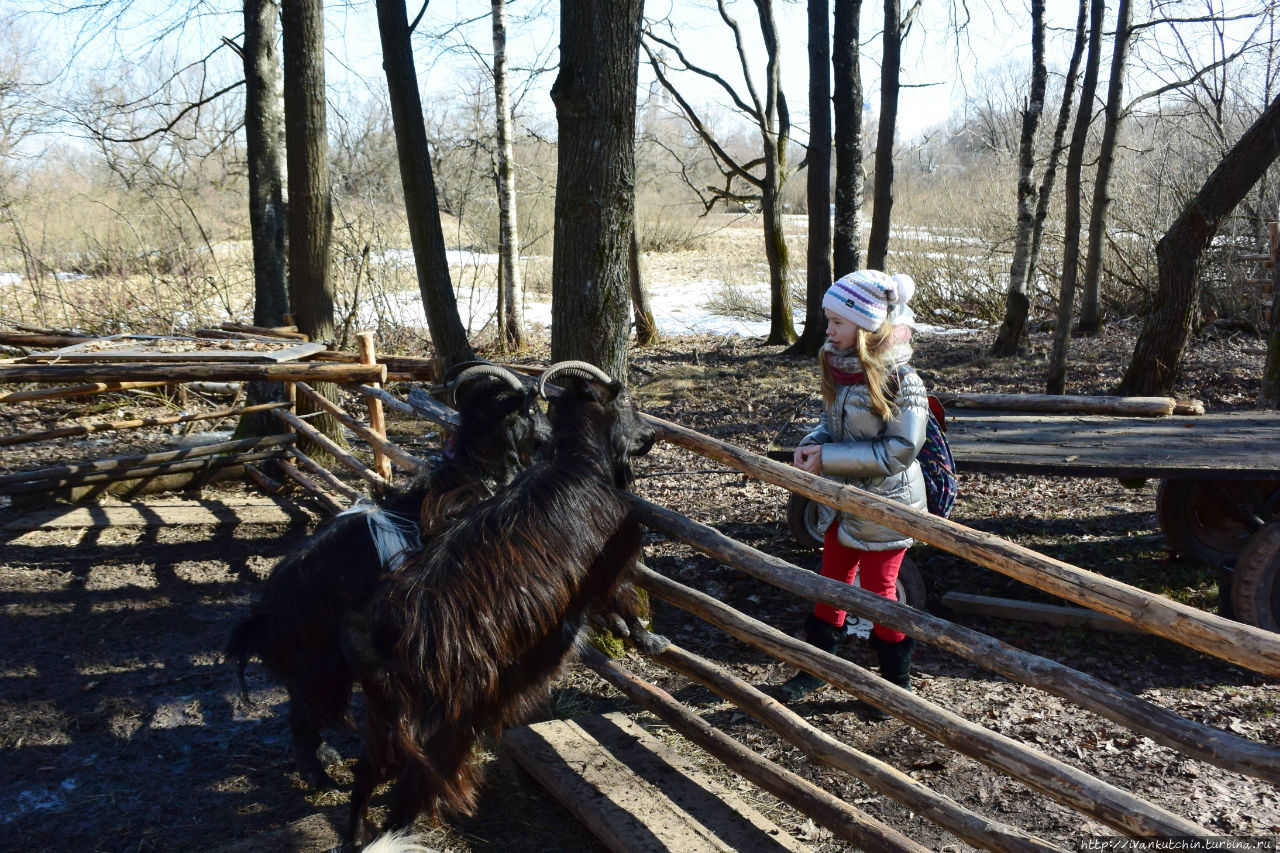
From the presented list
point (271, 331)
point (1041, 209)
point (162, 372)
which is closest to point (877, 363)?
point (162, 372)

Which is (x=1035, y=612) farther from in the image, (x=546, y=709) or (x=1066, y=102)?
(x=1066, y=102)

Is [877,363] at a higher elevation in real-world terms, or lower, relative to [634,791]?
higher

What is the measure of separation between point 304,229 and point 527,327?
22.4 feet

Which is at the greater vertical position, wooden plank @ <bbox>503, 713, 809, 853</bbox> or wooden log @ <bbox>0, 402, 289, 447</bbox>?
wooden log @ <bbox>0, 402, 289, 447</bbox>

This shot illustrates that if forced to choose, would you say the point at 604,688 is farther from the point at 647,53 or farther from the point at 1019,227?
the point at 647,53

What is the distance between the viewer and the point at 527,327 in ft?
45.4

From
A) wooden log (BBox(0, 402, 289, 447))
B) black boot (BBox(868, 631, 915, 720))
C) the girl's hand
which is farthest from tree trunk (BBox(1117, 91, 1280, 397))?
wooden log (BBox(0, 402, 289, 447))

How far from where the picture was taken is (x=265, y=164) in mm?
7625

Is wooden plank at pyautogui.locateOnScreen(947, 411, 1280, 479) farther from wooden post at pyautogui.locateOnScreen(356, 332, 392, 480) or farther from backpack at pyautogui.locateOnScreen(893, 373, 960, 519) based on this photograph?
wooden post at pyautogui.locateOnScreen(356, 332, 392, 480)

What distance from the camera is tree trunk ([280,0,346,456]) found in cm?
684

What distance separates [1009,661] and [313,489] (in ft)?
17.1

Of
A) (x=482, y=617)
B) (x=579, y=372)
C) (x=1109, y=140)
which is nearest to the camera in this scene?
(x=482, y=617)

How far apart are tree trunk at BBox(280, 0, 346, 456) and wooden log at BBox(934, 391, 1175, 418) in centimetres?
498

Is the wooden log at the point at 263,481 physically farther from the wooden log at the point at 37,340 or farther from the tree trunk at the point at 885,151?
the tree trunk at the point at 885,151
